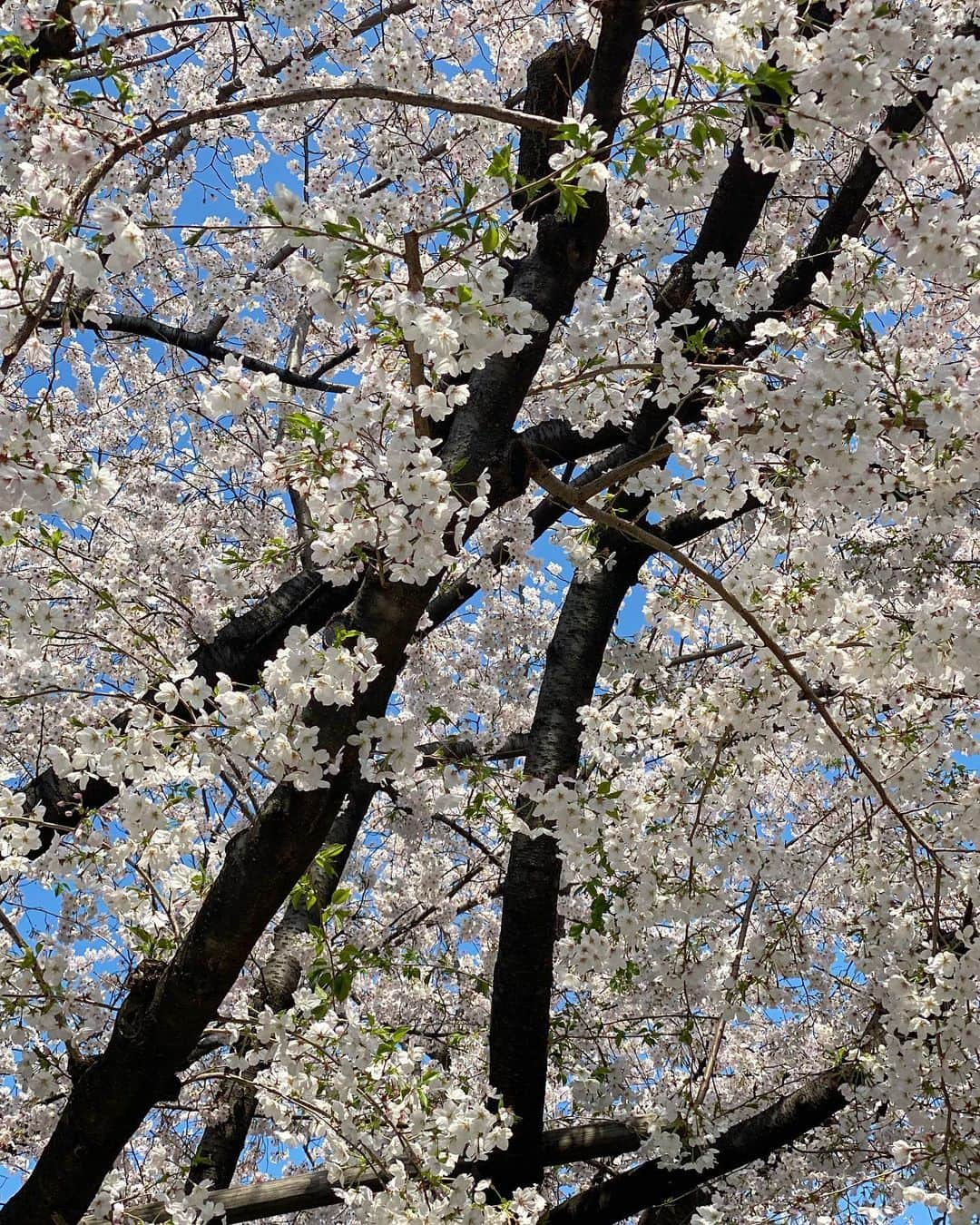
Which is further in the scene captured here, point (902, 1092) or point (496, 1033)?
point (496, 1033)

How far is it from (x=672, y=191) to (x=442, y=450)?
3.98 ft

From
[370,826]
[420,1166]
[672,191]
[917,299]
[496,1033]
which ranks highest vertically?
[917,299]

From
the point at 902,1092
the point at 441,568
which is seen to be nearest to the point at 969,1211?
the point at 902,1092

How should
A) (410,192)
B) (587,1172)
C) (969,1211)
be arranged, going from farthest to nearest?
(587,1172), (410,192), (969,1211)

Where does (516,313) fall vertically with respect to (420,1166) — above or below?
above

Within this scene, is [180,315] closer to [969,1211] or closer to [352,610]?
[352,610]

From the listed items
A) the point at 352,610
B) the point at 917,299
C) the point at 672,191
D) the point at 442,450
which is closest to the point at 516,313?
the point at 442,450

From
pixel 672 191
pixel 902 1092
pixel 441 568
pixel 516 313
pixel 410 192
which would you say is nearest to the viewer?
pixel 516 313

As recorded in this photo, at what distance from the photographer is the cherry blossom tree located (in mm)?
2797

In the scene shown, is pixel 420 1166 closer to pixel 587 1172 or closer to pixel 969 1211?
pixel 969 1211

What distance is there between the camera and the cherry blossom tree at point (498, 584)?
2.80m

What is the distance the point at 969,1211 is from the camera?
12.4ft

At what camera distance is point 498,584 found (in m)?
7.48

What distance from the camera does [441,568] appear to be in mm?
2877
